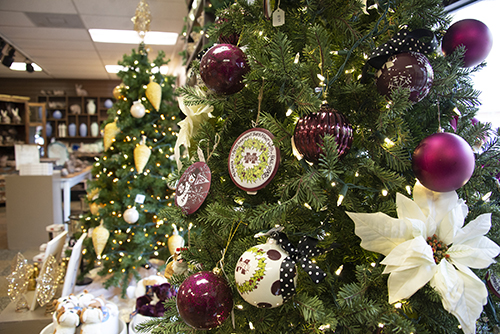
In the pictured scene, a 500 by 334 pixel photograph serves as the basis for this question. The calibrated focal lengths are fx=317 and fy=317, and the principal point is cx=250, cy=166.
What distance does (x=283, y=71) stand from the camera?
23.4 inches

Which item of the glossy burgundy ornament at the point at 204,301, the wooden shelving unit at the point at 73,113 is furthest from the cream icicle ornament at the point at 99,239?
the wooden shelving unit at the point at 73,113

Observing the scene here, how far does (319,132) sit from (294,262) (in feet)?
0.80

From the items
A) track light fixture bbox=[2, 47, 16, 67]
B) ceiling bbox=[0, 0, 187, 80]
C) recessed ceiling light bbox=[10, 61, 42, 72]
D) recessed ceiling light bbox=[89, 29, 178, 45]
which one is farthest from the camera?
recessed ceiling light bbox=[10, 61, 42, 72]

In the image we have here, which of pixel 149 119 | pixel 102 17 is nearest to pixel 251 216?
pixel 149 119

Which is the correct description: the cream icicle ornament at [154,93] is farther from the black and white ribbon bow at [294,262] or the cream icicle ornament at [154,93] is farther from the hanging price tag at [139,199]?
the black and white ribbon bow at [294,262]

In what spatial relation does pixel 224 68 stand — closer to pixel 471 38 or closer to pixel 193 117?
pixel 193 117

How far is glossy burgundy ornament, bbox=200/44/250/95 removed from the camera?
Result: 2.36 ft

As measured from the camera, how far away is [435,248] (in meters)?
0.56

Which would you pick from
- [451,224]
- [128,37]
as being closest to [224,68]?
[451,224]

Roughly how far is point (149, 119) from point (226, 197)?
168 cm

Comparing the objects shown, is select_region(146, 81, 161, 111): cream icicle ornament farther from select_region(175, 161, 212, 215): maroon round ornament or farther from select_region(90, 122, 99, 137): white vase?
select_region(90, 122, 99, 137): white vase

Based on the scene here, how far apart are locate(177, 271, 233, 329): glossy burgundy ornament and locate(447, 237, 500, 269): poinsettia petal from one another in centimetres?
43

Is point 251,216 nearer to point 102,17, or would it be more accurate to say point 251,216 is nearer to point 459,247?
point 459,247

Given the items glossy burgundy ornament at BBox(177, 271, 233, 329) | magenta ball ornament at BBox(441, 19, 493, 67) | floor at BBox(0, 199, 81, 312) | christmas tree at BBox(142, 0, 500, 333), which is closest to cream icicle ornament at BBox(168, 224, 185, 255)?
floor at BBox(0, 199, 81, 312)
